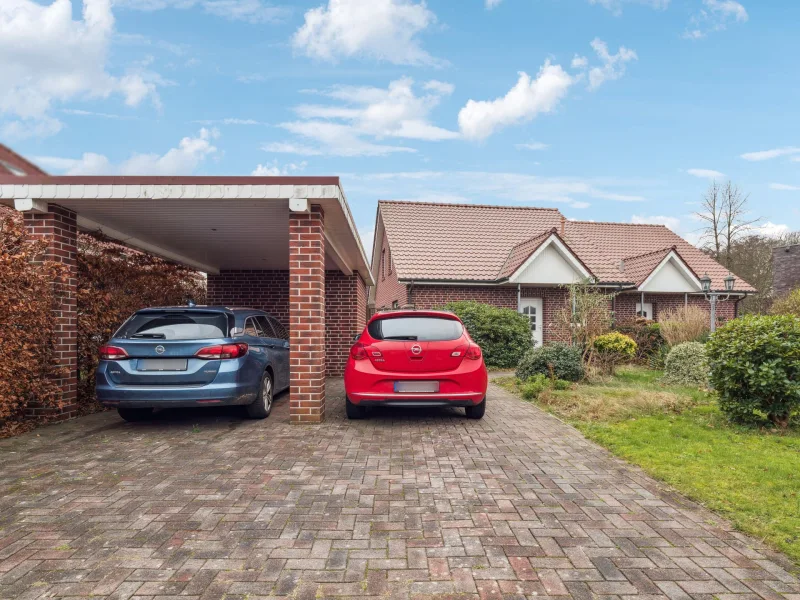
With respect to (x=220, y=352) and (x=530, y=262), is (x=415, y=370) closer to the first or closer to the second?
(x=220, y=352)

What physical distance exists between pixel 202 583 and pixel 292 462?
7.28 feet

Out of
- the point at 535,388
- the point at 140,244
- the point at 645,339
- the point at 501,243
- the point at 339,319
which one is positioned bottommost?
the point at 535,388

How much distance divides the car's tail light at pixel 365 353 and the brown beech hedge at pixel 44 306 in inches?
154

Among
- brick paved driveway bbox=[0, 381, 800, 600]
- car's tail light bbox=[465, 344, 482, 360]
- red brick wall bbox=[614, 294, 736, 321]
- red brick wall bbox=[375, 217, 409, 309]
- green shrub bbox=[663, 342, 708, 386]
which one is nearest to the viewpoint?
brick paved driveway bbox=[0, 381, 800, 600]

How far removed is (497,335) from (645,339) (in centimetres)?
494

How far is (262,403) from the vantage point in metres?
6.86

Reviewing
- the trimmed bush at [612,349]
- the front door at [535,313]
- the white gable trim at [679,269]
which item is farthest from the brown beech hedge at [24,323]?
the white gable trim at [679,269]

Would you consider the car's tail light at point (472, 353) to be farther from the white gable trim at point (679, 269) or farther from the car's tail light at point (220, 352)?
the white gable trim at point (679, 269)

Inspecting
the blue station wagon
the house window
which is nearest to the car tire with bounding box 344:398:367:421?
the blue station wagon

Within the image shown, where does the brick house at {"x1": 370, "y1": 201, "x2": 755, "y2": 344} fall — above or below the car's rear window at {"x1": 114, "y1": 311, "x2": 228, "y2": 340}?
above

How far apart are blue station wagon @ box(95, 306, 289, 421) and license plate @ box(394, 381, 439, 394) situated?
1.97 m

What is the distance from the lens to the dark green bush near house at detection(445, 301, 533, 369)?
15.0m

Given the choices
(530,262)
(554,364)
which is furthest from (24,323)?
(530,262)

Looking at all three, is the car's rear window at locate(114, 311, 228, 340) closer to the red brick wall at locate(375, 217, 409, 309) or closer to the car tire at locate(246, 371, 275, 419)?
the car tire at locate(246, 371, 275, 419)
